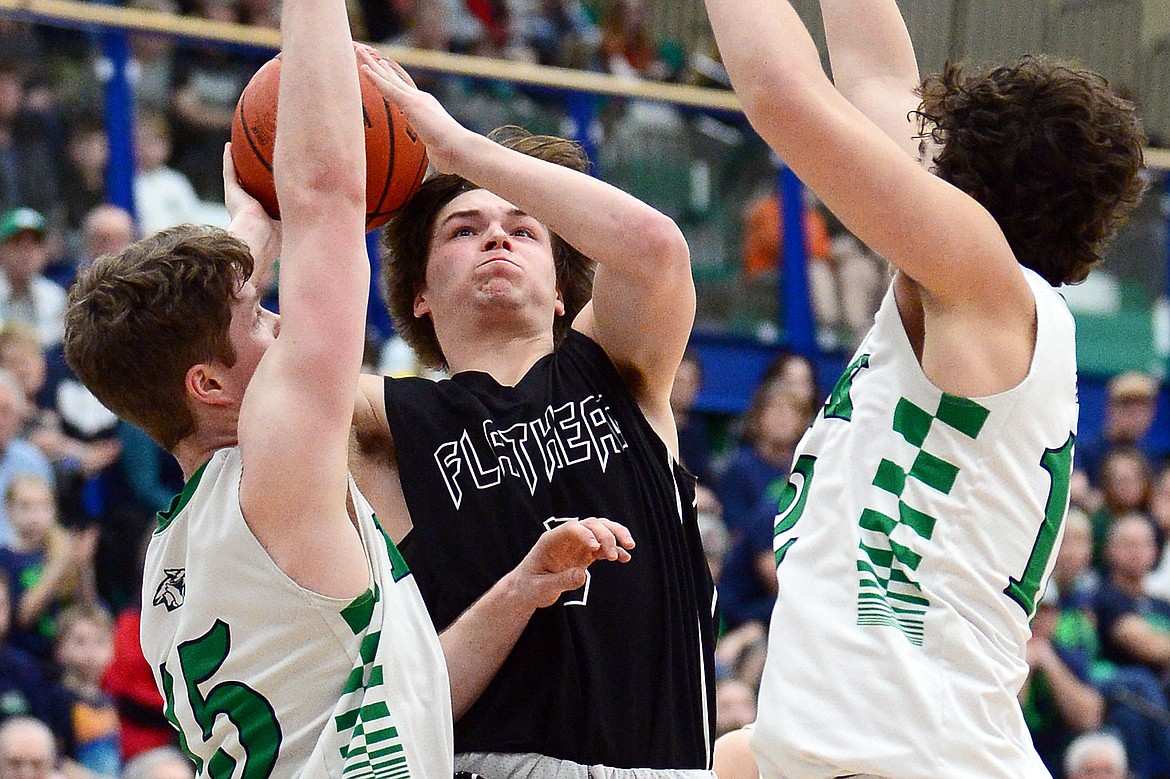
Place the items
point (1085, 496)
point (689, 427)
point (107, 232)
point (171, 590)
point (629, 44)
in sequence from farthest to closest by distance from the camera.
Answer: point (629, 44), point (1085, 496), point (689, 427), point (107, 232), point (171, 590)

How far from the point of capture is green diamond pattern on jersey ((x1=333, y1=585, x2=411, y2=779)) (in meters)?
2.73

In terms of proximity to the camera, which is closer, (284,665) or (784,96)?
(784,96)

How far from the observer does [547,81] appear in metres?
Result: 8.73

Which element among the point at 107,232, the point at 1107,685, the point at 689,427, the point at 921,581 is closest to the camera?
the point at 921,581

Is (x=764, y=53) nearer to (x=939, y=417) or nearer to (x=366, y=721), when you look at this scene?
(x=939, y=417)

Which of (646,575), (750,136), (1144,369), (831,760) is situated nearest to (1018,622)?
(831,760)

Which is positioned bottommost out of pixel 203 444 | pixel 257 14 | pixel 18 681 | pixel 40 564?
pixel 18 681

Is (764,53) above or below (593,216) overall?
above

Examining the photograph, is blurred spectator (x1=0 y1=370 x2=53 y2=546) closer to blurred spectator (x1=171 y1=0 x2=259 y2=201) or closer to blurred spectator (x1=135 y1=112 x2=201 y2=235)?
blurred spectator (x1=135 y1=112 x2=201 y2=235)

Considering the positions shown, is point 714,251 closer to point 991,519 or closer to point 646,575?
point 646,575

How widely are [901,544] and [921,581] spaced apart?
2.7 inches

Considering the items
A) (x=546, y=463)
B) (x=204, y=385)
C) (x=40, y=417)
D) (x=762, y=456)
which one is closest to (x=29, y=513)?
(x=40, y=417)

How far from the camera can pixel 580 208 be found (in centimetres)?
326

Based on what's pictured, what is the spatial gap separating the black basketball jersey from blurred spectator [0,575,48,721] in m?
3.29
